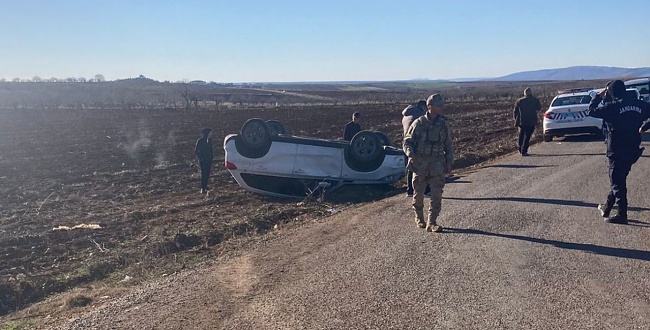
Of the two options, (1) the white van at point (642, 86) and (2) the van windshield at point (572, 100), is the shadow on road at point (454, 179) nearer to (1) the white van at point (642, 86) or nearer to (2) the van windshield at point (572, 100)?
(2) the van windshield at point (572, 100)

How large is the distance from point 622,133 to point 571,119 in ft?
38.9

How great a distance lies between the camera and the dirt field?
8.96m

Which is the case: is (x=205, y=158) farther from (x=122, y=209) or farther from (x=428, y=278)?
(x=428, y=278)

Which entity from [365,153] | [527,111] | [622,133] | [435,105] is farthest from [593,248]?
[527,111]

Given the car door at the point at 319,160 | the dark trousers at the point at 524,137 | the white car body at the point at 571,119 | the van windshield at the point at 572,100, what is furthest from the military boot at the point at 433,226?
the van windshield at the point at 572,100

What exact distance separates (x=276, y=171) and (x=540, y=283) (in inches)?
Result: 314

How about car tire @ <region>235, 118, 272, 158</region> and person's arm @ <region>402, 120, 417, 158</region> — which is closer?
person's arm @ <region>402, 120, 417, 158</region>

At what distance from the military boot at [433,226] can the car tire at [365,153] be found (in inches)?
195

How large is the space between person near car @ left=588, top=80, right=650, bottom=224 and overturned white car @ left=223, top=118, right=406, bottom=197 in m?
5.44

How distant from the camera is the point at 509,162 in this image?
15656 millimetres

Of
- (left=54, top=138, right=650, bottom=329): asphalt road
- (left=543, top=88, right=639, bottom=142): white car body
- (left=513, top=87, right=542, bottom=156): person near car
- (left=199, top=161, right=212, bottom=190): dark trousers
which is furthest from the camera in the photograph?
(left=543, top=88, right=639, bottom=142): white car body

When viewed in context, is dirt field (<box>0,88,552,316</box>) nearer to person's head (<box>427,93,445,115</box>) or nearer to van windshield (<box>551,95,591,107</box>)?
van windshield (<box>551,95,591,107</box>)

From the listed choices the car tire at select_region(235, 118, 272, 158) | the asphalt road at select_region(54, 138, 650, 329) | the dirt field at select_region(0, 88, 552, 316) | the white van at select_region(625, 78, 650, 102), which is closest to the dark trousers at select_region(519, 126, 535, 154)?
the dirt field at select_region(0, 88, 552, 316)

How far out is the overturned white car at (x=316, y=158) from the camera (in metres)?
13.4
